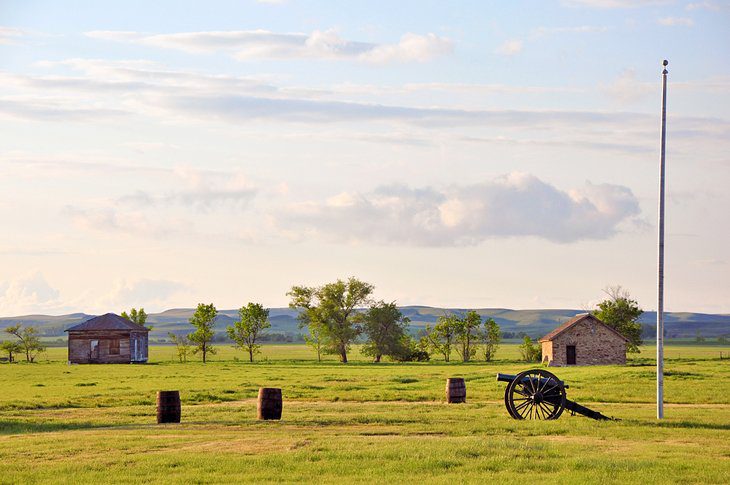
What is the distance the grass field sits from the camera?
2083 cm

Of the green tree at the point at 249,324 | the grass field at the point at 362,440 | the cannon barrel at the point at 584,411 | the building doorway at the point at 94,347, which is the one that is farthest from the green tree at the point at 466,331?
the cannon barrel at the point at 584,411

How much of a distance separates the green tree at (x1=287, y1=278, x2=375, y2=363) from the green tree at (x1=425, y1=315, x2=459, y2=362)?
319 inches

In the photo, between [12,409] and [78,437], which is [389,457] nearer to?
[78,437]

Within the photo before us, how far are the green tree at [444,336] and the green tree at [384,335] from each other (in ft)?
8.92

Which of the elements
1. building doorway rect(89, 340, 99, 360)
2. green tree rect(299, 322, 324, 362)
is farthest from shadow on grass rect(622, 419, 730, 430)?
green tree rect(299, 322, 324, 362)

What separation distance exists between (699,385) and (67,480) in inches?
1415

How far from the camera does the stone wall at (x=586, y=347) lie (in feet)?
274

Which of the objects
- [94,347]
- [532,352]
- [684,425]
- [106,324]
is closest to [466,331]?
[532,352]

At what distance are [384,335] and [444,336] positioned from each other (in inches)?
256

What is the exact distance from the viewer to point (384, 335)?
112125 millimetres

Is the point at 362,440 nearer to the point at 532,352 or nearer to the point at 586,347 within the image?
the point at 586,347

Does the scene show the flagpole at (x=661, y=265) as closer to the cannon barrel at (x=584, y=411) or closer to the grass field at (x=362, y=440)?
the grass field at (x=362, y=440)

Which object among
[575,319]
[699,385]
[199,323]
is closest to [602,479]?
[699,385]

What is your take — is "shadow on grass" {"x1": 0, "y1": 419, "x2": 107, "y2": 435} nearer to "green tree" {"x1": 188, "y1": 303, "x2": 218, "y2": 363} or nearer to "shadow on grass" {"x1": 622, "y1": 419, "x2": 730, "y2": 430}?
"shadow on grass" {"x1": 622, "y1": 419, "x2": 730, "y2": 430}
